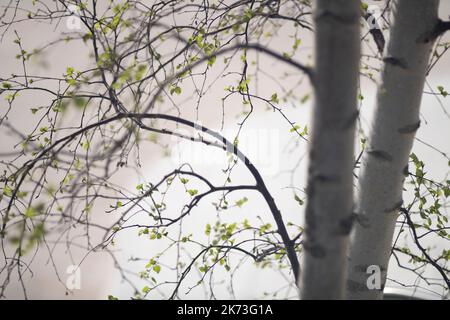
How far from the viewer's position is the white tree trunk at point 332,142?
48 centimetres

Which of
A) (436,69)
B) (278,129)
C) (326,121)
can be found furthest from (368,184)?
(436,69)

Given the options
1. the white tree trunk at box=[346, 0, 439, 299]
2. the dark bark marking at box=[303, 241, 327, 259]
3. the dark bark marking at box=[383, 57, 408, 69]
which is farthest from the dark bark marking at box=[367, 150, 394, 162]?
the dark bark marking at box=[303, 241, 327, 259]

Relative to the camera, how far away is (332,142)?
1.62 feet

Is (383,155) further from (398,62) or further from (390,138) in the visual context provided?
(398,62)

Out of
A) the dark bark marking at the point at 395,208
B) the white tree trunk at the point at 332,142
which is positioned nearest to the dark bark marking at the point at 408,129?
the dark bark marking at the point at 395,208

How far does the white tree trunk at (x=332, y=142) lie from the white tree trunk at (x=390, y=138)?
8.8 inches

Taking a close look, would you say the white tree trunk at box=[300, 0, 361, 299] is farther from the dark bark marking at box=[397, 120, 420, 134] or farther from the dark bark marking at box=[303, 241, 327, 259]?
the dark bark marking at box=[397, 120, 420, 134]

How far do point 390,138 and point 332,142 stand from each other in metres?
0.27

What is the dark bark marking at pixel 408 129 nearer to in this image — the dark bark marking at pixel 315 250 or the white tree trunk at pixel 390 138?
the white tree trunk at pixel 390 138

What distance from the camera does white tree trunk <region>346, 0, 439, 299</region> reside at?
697mm

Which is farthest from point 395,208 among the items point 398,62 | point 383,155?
point 398,62

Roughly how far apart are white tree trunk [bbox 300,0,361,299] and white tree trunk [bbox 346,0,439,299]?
0.73 ft
